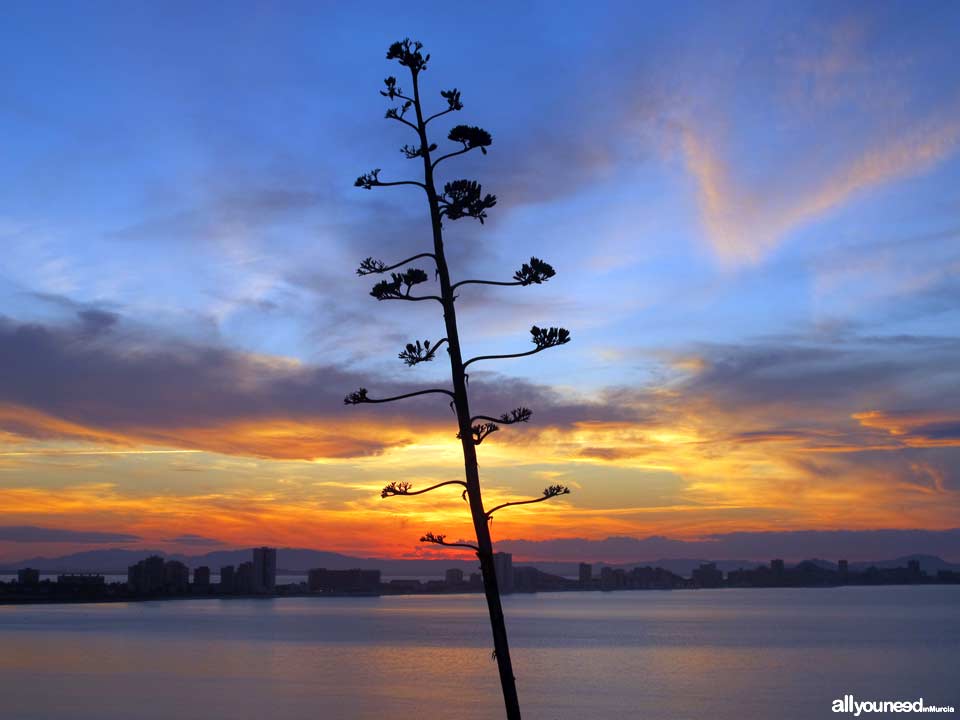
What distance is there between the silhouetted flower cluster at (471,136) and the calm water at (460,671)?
52517mm

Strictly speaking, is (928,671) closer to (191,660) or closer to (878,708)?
(878,708)

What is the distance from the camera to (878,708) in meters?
64.8

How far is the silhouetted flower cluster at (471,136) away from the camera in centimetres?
876

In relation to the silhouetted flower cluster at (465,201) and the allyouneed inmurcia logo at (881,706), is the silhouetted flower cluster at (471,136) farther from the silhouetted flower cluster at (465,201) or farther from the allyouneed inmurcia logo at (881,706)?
the allyouneed inmurcia logo at (881,706)

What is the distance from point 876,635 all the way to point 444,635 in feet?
187

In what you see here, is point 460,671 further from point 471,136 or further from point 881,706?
point 471,136

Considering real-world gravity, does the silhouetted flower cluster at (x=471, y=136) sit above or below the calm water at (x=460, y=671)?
above

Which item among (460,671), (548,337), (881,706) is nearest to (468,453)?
(548,337)

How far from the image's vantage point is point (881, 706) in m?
65.3

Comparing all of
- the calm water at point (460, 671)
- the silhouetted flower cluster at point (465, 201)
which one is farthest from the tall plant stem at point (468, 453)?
the calm water at point (460, 671)

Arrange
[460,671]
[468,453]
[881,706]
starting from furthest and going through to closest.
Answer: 1. [460,671]
2. [881,706]
3. [468,453]

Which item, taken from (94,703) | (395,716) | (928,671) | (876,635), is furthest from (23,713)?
(876,635)

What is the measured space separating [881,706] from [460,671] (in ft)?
115

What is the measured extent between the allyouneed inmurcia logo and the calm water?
111 cm
